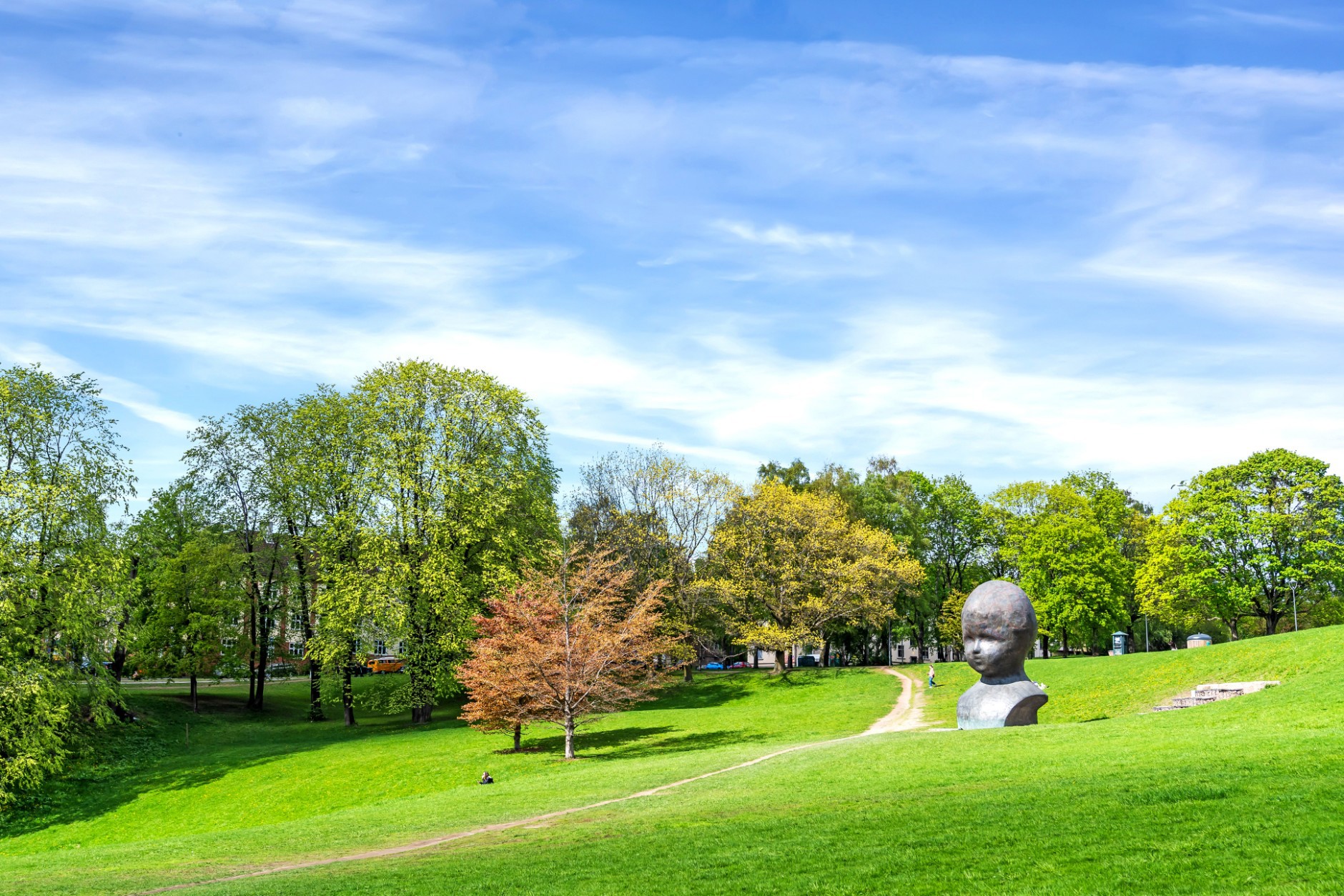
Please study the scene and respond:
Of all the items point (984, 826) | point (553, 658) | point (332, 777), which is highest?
point (553, 658)

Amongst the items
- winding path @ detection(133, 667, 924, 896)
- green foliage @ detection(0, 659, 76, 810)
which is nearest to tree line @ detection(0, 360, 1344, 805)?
green foliage @ detection(0, 659, 76, 810)

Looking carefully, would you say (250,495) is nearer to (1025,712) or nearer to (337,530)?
(337,530)

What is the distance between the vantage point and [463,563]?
155 feet

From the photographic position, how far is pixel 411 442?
159 feet

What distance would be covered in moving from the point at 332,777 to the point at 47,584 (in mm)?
12798

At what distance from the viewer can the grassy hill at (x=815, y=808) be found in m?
12.3

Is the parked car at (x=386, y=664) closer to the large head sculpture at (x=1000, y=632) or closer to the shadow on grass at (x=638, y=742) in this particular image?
the shadow on grass at (x=638, y=742)

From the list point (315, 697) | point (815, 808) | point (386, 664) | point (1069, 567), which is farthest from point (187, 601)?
point (1069, 567)

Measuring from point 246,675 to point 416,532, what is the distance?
701 inches

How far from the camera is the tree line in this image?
3641 centimetres

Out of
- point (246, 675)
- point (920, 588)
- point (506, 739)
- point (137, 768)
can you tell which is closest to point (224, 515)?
point (246, 675)

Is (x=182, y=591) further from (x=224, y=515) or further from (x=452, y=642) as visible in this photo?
(x=452, y=642)

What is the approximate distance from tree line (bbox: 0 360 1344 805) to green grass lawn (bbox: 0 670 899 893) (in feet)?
6.54

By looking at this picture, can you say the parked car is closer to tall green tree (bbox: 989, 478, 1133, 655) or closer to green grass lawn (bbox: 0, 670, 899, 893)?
green grass lawn (bbox: 0, 670, 899, 893)
